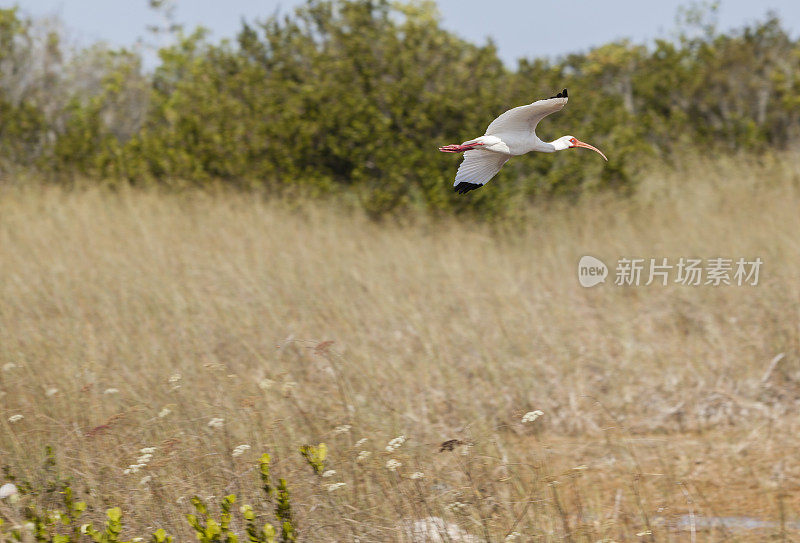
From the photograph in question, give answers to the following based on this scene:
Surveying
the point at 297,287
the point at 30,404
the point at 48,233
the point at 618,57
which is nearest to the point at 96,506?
the point at 30,404

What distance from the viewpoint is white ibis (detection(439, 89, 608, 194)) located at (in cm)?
163

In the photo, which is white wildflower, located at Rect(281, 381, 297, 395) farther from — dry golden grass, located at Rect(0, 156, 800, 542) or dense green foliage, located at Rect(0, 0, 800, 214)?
dense green foliage, located at Rect(0, 0, 800, 214)

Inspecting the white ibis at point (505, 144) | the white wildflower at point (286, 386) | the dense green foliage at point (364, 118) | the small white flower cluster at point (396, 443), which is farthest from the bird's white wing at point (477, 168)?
the dense green foliage at point (364, 118)

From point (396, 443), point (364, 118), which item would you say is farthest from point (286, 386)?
point (364, 118)

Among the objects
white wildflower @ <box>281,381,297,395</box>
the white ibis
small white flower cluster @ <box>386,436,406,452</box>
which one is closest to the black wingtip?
the white ibis

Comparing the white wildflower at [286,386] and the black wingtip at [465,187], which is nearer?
the black wingtip at [465,187]

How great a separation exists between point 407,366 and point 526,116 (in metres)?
3.57

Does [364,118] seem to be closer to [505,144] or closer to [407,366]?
[407,366]

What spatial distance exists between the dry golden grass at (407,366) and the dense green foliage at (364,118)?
36.8 inches

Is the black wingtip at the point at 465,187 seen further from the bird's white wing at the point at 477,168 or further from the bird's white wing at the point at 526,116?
the bird's white wing at the point at 526,116

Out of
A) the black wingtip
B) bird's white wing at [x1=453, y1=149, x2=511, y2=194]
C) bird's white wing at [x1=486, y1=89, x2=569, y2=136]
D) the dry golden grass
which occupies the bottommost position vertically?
the dry golden grass

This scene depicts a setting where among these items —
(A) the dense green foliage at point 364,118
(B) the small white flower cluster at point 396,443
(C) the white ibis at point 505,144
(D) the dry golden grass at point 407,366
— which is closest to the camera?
(C) the white ibis at point 505,144

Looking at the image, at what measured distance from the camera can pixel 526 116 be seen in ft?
5.58

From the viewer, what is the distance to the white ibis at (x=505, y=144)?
5.35 ft
